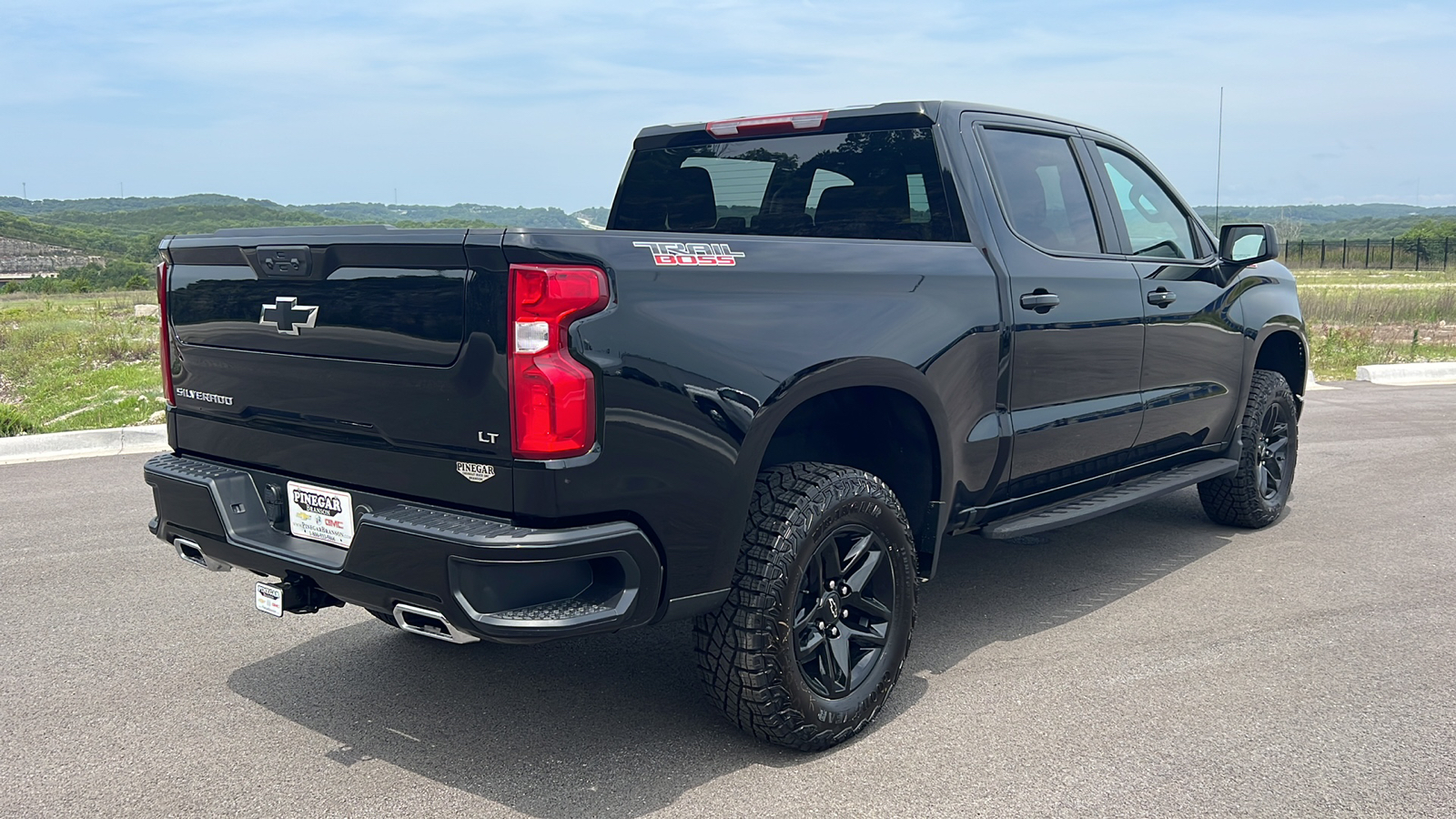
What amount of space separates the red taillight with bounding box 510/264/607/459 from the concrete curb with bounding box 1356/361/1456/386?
12648 millimetres

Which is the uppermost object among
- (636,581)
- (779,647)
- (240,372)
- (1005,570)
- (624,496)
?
(240,372)

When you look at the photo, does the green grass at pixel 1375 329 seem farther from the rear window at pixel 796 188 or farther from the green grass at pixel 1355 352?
the rear window at pixel 796 188

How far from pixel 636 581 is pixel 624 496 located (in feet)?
0.74

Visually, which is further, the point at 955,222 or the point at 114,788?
the point at 955,222

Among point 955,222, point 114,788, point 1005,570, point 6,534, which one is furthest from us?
point 6,534

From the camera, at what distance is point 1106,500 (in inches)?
188

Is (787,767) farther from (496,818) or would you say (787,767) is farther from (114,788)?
(114,788)

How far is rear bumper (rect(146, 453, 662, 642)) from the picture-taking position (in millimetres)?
2801

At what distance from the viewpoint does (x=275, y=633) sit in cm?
460

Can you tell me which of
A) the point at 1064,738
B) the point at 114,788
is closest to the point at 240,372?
the point at 114,788

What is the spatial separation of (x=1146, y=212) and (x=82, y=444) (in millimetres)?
7454

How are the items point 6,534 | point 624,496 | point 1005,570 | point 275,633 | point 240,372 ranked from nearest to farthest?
point 624,496 → point 240,372 → point 275,633 → point 1005,570 → point 6,534

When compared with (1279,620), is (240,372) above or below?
above

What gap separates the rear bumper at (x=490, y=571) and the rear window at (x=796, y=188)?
6.21 ft
